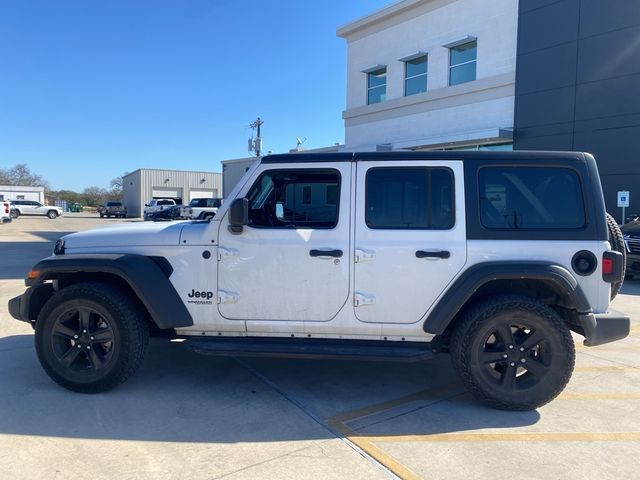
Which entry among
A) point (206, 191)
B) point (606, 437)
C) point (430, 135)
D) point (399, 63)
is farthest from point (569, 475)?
point (206, 191)

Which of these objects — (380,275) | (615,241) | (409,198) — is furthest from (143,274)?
(615,241)

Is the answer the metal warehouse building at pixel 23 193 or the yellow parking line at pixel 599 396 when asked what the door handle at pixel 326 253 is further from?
the metal warehouse building at pixel 23 193

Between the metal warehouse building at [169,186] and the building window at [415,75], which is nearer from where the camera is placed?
the building window at [415,75]

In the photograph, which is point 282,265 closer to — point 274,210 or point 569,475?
point 274,210

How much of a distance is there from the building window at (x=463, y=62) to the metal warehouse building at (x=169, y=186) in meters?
38.3

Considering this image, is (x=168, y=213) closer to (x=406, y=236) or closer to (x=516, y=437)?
(x=406, y=236)

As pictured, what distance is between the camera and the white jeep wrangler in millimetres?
3783

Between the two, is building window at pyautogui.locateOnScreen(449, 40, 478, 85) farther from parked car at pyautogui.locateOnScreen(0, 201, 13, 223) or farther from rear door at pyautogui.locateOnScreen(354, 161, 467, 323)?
parked car at pyautogui.locateOnScreen(0, 201, 13, 223)

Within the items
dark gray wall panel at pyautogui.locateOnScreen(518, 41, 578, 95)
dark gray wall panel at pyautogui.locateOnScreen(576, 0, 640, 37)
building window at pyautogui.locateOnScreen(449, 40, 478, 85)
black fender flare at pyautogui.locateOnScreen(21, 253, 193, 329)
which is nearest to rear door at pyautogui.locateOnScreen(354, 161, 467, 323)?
black fender flare at pyautogui.locateOnScreen(21, 253, 193, 329)

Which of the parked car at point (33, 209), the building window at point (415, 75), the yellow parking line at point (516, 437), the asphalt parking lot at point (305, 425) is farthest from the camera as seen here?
the parked car at point (33, 209)

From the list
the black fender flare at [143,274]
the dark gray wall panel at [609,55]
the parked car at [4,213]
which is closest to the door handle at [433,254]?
the black fender flare at [143,274]

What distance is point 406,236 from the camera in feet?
12.7

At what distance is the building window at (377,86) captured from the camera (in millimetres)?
21953

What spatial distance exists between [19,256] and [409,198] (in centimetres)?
1425
